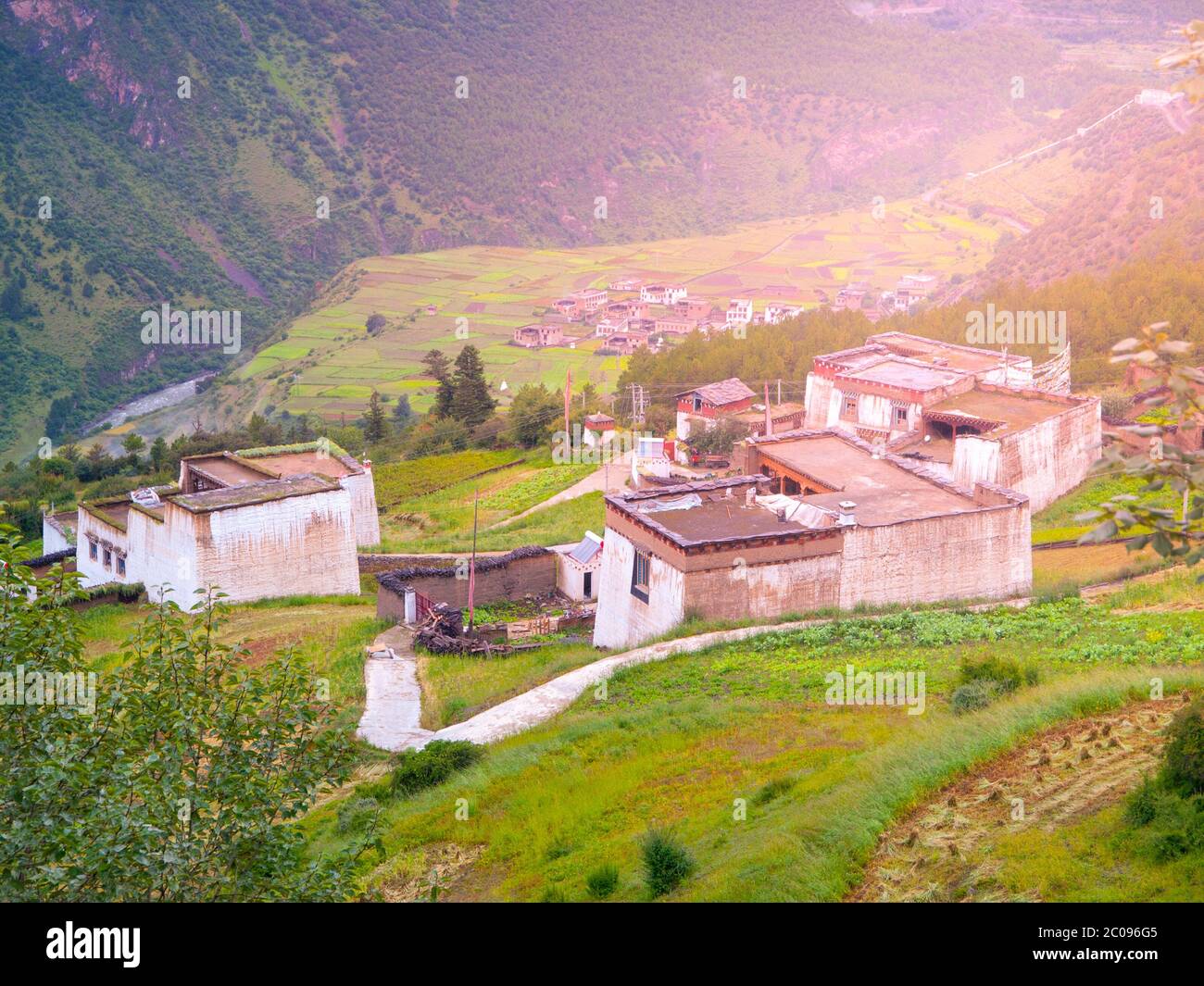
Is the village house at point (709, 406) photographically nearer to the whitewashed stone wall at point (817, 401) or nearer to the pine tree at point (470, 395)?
the whitewashed stone wall at point (817, 401)

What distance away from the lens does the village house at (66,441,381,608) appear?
3666 centimetres

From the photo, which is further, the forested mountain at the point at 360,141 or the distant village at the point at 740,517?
the forested mountain at the point at 360,141

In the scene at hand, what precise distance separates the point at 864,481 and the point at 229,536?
56.6 ft

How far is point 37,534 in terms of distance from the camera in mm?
60219

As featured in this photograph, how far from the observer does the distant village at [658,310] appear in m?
106

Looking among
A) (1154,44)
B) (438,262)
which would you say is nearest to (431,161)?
(438,262)

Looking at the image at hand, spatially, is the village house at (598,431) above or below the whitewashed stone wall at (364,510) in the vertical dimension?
above

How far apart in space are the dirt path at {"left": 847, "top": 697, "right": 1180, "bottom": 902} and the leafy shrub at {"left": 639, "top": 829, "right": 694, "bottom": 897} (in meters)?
2.08

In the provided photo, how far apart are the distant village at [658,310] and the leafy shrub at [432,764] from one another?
262 feet

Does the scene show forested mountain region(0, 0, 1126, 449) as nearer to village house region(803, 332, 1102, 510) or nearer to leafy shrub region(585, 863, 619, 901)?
village house region(803, 332, 1102, 510)

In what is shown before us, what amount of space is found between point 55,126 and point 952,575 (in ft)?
442

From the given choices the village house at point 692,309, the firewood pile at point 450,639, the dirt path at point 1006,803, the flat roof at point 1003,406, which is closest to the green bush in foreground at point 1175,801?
the dirt path at point 1006,803

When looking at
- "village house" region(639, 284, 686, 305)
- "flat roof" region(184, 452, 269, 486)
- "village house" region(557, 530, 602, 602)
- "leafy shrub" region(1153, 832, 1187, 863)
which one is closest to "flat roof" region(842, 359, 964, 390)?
"village house" region(557, 530, 602, 602)

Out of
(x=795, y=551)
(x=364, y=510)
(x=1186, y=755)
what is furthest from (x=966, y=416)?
(x=1186, y=755)
